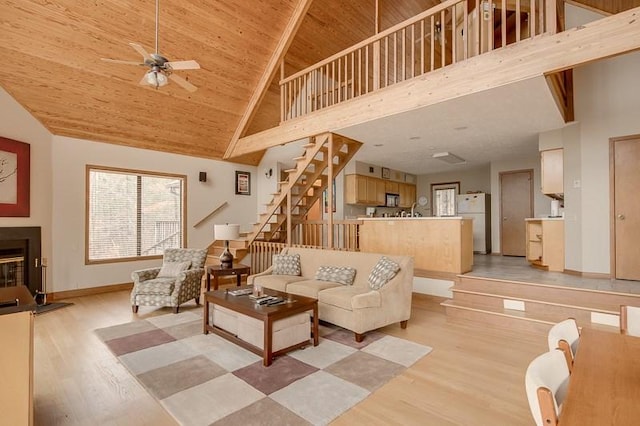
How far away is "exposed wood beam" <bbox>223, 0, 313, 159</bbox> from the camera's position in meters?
5.74

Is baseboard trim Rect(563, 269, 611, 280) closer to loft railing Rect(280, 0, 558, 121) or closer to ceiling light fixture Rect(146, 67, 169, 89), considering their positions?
loft railing Rect(280, 0, 558, 121)

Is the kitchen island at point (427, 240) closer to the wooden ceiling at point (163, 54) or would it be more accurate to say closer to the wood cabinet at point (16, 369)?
the wooden ceiling at point (163, 54)

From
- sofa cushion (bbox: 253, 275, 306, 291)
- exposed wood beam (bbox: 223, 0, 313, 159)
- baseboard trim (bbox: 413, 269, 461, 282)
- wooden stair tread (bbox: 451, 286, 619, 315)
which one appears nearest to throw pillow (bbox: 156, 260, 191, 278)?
sofa cushion (bbox: 253, 275, 306, 291)

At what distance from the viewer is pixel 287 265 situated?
4.93m

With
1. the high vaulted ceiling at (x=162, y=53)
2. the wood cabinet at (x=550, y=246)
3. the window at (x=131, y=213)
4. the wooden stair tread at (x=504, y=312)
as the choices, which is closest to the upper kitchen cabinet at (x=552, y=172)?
the wood cabinet at (x=550, y=246)

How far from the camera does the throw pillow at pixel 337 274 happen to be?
4.27 m

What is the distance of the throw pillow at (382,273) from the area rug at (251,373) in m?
0.58

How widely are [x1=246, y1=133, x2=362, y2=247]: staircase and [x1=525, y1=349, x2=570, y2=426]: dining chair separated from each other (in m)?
4.67

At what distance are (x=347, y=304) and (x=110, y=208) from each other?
16.9 ft

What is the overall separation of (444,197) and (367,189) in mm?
3041

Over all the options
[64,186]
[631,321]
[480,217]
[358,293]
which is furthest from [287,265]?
[480,217]

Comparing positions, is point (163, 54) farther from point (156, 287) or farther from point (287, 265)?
point (287, 265)

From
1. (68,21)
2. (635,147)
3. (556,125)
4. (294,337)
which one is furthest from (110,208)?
(635,147)

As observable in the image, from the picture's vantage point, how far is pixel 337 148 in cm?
602
